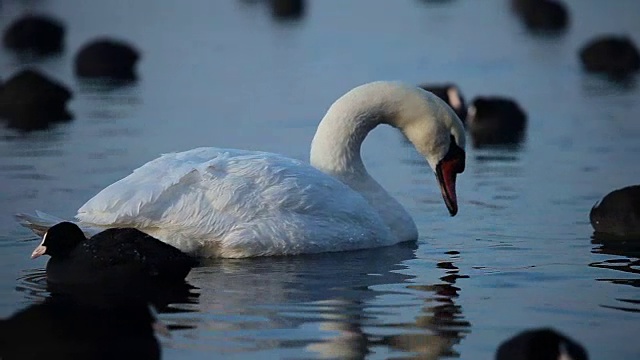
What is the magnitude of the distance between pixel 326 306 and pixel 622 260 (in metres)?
2.62

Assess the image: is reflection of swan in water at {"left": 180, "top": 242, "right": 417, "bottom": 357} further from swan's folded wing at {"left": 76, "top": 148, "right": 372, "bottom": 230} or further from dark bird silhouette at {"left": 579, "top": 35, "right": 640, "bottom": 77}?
dark bird silhouette at {"left": 579, "top": 35, "right": 640, "bottom": 77}

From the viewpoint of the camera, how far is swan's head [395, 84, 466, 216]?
12938mm

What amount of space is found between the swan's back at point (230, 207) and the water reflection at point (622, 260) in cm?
174

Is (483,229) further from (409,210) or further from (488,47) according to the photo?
(488,47)

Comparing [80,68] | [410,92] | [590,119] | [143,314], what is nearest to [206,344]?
[143,314]

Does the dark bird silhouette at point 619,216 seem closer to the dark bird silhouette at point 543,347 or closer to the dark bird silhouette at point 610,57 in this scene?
the dark bird silhouette at point 543,347

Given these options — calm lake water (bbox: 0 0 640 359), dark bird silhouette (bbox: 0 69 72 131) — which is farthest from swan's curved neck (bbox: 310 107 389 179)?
dark bird silhouette (bbox: 0 69 72 131)

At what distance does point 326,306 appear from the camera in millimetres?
10336

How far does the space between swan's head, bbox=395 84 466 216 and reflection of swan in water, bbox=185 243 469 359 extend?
0.97 m

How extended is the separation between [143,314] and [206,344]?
729 millimetres

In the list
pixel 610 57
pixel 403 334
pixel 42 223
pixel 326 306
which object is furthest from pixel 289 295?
pixel 610 57

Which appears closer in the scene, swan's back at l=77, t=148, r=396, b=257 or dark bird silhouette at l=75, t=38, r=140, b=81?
swan's back at l=77, t=148, r=396, b=257

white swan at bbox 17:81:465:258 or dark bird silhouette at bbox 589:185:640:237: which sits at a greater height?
white swan at bbox 17:81:465:258

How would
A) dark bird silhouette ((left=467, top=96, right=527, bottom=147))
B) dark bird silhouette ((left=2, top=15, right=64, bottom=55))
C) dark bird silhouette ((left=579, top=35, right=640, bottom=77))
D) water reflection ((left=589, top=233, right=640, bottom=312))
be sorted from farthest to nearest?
dark bird silhouette ((left=2, top=15, right=64, bottom=55))
dark bird silhouette ((left=579, top=35, right=640, bottom=77))
dark bird silhouette ((left=467, top=96, right=527, bottom=147))
water reflection ((left=589, top=233, right=640, bottom=312))
